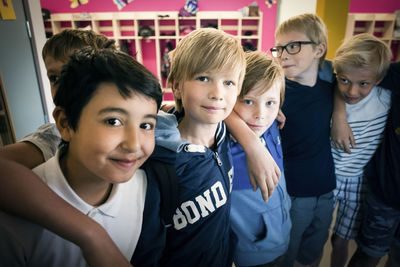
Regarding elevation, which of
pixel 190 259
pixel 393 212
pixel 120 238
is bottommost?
pixel 393 212

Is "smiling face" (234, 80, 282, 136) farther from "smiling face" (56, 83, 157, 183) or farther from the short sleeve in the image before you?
the short sleeve

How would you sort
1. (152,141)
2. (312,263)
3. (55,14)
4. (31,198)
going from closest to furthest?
(31,198) → (152,141) → (312,263) → (55,14)

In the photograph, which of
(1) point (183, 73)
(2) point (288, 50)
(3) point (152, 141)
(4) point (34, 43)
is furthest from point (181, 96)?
(4) point (34, 43)

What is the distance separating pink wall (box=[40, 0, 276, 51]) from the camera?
544 cm

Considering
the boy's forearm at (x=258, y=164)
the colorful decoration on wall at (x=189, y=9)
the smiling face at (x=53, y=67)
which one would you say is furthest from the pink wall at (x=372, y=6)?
the smiling face at (x=53, y=67)

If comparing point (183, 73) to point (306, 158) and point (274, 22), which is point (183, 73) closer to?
point (306, 158)

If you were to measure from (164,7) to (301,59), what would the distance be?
5.23 m

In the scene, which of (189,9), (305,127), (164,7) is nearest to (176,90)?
(305,127)

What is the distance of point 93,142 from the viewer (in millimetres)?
554

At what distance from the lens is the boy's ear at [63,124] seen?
2.00 ft

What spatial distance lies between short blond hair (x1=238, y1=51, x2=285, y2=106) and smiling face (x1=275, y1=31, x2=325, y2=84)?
29cm

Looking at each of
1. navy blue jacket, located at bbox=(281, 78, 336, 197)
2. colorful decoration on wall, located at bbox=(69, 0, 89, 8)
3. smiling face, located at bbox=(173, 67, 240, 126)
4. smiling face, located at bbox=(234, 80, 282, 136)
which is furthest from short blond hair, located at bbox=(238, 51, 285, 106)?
colorful decoration on wall, located at bbox=(69, 0, 89, 8)

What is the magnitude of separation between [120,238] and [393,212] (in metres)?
1.46

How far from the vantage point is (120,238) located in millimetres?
665
